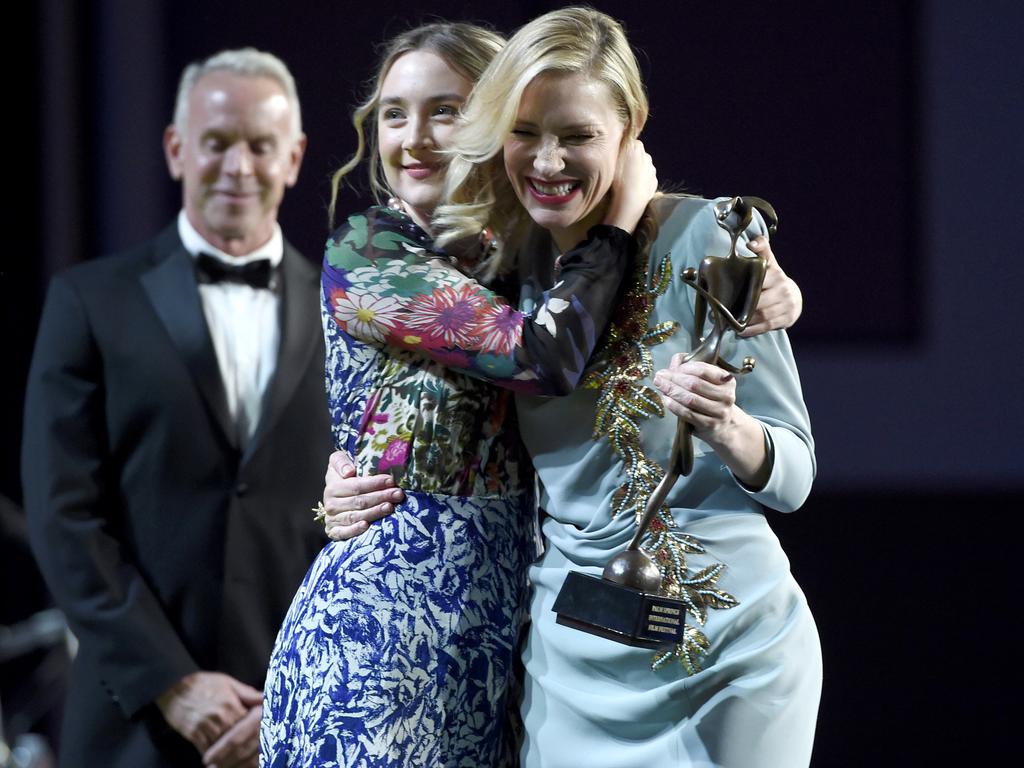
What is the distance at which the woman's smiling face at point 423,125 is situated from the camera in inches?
74.0

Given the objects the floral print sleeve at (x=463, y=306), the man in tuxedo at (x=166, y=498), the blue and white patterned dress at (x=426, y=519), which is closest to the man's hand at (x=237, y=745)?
the man in tuxedo at (x=166, y=498)

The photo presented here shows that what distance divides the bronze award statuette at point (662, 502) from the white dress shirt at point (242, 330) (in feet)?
4.14

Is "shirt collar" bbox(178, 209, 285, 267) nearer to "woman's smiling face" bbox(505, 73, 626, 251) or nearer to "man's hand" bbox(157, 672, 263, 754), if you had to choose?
"man's hand" bbox(157, 672, 263, 754)

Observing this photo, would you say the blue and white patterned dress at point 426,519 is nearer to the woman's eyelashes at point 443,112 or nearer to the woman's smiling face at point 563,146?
the woman's smiling face at point 563,146

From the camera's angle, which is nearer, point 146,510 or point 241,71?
point 146,510

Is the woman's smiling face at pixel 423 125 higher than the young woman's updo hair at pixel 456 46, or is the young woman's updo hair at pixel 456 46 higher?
the young woman's updo hair at pixel 456 46

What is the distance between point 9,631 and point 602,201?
2479mm

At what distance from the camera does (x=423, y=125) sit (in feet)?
6.18

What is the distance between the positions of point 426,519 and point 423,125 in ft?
1.72

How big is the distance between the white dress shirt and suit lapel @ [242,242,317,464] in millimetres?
20

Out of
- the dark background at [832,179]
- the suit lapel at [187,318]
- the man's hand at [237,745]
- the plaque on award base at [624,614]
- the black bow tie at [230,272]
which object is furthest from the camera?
the dark background at [832,179]

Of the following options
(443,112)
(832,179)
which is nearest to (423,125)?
(443,112)

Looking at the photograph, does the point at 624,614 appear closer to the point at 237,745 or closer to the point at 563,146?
the point at 563,146

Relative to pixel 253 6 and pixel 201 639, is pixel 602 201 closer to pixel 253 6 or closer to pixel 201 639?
pixel 201 639
